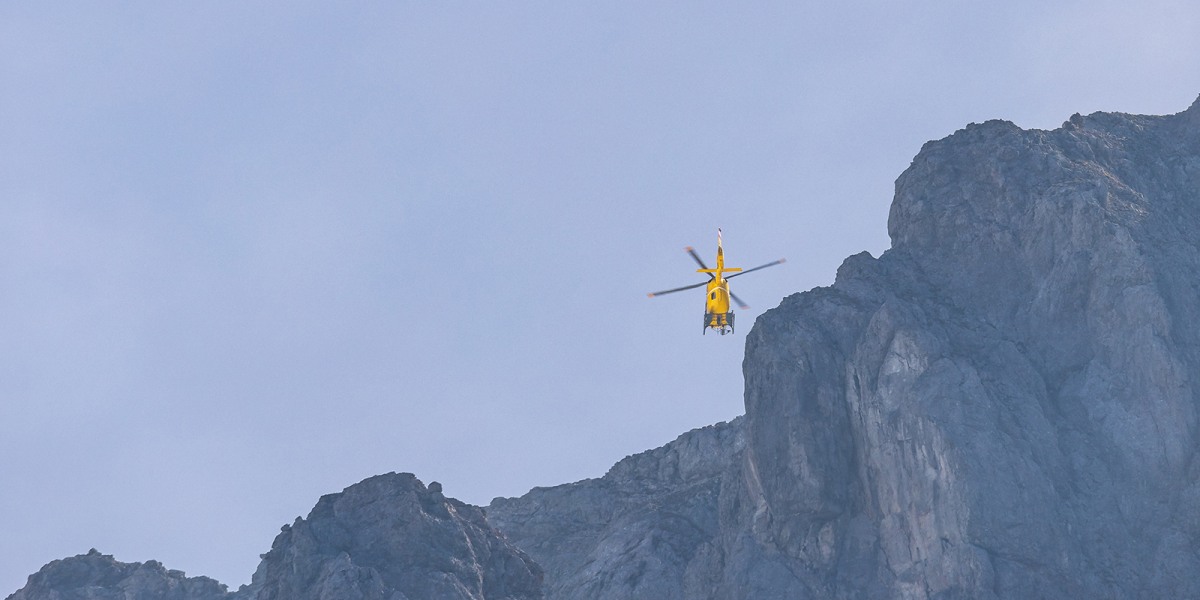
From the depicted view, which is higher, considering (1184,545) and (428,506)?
(428,506)

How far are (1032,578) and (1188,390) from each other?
25.2 m

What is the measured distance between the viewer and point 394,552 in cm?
18612

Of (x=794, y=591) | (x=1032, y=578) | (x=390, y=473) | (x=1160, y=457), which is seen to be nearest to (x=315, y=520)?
(x=390, y=473)

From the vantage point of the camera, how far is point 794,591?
649 ft

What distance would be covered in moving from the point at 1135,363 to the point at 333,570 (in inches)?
3047

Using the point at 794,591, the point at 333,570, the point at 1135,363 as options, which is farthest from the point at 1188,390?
the point at 333,570

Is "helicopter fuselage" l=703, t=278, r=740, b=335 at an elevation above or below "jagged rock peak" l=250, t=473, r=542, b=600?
above

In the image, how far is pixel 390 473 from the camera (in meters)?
194

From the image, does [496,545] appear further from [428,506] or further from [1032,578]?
[1032,578]

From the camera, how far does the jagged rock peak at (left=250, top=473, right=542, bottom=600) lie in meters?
182

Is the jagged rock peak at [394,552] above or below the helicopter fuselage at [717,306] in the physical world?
below

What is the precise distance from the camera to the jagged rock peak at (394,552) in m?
182

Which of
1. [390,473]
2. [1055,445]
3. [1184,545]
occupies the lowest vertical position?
[1184,545]

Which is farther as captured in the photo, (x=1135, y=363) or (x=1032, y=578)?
(x=1135, y=363)
